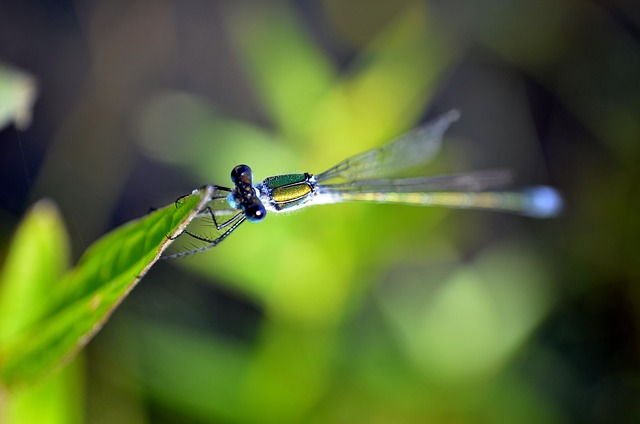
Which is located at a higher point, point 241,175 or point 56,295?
Answer: point 241,175

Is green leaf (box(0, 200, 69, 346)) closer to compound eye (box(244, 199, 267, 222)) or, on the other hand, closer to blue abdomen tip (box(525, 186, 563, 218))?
compound eye (box(244, 199, 267, 222))

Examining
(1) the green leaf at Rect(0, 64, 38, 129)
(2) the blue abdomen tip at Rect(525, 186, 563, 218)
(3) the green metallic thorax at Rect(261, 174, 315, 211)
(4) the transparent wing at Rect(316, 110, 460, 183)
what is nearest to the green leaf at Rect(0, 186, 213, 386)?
(3) the green metallic thorax at Rect(261, 174, 315, 211)

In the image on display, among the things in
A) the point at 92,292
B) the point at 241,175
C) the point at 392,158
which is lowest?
the point at 92,292

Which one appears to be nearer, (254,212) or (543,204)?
(254,212)

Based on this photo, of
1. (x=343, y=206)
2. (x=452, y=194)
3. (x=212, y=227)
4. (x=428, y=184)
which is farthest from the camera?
(x=452, y=194)

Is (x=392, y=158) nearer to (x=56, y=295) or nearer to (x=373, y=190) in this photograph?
(x=373, y=190)

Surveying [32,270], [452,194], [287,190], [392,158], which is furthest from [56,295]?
[452,194]

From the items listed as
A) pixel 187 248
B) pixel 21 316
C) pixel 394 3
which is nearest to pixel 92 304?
pixel 187 248

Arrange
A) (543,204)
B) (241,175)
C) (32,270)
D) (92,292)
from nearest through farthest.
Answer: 1. (92,292)
2. (241,175)
3. (32,270)
4. (543,204)
